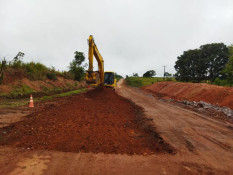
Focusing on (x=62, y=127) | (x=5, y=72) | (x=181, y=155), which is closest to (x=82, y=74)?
(x=5, y=72)

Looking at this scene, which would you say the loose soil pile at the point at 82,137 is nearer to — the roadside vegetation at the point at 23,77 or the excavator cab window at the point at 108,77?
the roadside vegetation at the point at 23,77

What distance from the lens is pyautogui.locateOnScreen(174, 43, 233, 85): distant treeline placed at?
34.7 metres

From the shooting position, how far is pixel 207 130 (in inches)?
230

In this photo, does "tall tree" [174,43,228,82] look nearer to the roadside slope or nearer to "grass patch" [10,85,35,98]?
the roadside slope

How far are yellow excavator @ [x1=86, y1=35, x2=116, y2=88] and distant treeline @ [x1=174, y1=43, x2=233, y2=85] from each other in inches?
968

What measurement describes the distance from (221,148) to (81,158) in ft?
12.2

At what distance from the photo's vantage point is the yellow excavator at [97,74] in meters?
11.4

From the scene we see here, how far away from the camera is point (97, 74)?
14.0m

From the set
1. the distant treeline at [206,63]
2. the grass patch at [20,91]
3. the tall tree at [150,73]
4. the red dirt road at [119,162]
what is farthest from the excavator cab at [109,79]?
the tall tree at [150,73]

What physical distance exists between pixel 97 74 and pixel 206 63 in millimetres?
32225

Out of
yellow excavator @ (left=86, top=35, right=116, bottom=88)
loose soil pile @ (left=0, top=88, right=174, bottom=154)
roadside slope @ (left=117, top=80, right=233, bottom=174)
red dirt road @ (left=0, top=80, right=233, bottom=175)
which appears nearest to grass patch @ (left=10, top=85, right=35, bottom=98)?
yellow excavator @ (left=86, top=35, right=116, bottom=88)

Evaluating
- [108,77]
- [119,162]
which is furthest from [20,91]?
[119,162]

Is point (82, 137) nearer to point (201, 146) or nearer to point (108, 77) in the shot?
point (201, 146)

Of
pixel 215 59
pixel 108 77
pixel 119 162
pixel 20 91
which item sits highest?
pixel 215 59
